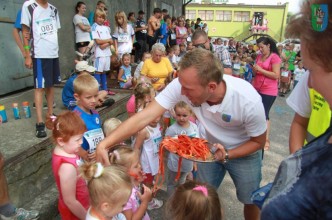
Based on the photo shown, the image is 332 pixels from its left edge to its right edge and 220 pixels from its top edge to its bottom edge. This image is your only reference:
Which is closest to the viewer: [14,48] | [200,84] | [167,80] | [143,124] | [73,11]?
[200,84]

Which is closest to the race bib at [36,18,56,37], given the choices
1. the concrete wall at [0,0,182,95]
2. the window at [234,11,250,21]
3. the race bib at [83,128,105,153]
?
the concrete wall at [0,0,182,95]

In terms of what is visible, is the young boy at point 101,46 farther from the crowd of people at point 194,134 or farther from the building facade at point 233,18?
the building facade at point 233,18

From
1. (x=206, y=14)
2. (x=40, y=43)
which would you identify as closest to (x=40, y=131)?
(x=40, y=43)

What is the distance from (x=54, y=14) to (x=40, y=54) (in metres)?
0.63

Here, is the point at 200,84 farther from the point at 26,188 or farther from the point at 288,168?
the point at 26,188

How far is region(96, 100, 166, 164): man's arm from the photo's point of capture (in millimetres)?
2041

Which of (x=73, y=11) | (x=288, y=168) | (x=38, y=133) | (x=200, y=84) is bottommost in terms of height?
(x=38, y=133)

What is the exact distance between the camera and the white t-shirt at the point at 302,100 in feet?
5.79

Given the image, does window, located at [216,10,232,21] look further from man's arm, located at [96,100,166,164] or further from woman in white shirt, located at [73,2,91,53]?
man's arm, located at [96,100,166,164]

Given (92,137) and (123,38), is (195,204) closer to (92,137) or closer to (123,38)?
(92,137)

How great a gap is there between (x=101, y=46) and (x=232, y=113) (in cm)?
445

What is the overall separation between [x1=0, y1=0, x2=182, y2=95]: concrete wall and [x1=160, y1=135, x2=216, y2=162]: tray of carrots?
3.87 meters

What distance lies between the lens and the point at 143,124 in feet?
7.52

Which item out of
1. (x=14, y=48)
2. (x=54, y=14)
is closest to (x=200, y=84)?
(x=54, y=14)
